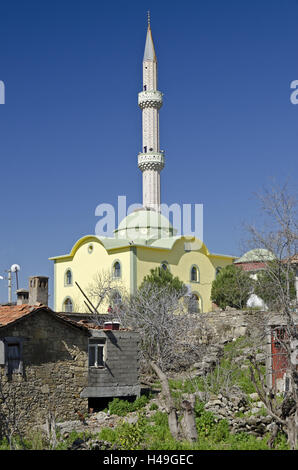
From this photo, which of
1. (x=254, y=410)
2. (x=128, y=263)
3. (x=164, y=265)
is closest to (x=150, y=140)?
(x=164, y=265)

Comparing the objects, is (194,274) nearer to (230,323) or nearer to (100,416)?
(230,323)

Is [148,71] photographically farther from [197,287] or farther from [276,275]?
[276,275]

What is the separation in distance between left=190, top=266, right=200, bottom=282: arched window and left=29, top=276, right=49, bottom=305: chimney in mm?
20710

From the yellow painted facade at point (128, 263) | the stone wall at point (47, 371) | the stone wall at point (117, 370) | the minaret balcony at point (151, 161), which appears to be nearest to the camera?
the stone wall at point (47, 371)

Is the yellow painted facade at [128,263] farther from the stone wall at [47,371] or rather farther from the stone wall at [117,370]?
the stone wall at [47,371]

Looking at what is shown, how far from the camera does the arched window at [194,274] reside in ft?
132

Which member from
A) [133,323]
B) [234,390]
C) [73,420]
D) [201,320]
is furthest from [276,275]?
[201,320]

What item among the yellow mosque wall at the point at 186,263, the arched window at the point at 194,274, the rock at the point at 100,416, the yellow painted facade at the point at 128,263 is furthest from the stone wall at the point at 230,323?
the rock at the point at 100,416

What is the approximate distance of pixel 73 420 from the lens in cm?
1789

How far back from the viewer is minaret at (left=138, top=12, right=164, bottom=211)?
46.4 meters

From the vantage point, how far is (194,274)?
40625mm

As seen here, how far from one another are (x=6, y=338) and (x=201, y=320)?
49.0 ft

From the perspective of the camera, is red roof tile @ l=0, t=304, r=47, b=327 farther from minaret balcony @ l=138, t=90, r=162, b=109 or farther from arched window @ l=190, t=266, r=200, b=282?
minaret balcony @ l=138, t=90, r=162, b=109

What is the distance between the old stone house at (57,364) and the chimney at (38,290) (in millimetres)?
1578
